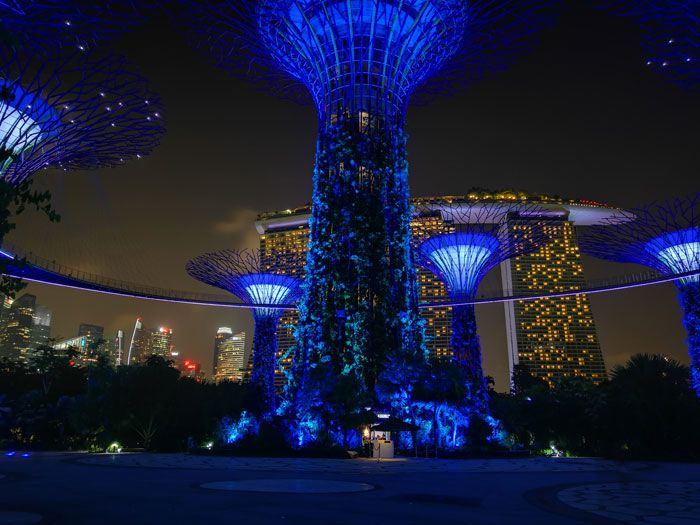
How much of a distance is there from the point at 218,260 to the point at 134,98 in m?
21.9

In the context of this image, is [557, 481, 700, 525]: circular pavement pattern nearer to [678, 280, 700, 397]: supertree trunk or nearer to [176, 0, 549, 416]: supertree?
[176, 0, 549, 416]: supertree

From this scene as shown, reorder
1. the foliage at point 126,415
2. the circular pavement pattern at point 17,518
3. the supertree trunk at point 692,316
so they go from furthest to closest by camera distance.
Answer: the supertree trunk at point 692,316 → the foliage at point 126,415 → the circular pavement pattern at point 17,518

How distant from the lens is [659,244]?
34.9m

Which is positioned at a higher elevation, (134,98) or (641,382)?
(134,98)

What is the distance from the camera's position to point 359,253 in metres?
25.5

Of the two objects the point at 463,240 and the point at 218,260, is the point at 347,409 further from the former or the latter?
the point at 218,260

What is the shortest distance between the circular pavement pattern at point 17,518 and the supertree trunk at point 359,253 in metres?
17.6

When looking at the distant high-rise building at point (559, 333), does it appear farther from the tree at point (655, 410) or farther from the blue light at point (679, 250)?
the tree at point (655, 410)

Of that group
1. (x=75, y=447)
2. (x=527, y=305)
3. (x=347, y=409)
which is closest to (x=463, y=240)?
(x=347, y=409)

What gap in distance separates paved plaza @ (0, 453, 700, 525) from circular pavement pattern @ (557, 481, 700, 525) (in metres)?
0.02

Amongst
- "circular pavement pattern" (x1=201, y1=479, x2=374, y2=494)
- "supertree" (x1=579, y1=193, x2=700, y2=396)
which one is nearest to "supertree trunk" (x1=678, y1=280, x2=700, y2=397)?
"supertree" (x1=579, y1=193, x2=700, y2=396)

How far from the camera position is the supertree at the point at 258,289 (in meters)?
40.4

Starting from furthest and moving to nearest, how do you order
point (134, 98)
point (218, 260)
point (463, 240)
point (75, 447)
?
point (218, 260)
point (463, 240)
point (75, 447)
point (134, 98)

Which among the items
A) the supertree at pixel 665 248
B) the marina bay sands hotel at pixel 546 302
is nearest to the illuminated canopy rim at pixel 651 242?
the supertree at pixel 665 248
